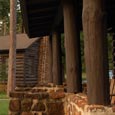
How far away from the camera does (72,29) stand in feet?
24.1

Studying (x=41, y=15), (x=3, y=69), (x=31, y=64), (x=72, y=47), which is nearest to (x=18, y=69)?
(x=31, y=64)

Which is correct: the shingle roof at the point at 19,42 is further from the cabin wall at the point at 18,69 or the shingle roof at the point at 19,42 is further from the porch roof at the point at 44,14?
the porch roof at the point at 44,14

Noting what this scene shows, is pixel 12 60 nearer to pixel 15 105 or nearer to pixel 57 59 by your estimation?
pixel 57 59

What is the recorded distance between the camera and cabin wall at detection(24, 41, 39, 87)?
26891 millimetres

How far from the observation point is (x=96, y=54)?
453cm

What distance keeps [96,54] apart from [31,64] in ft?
77.2

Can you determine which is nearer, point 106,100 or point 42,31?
point 106,100

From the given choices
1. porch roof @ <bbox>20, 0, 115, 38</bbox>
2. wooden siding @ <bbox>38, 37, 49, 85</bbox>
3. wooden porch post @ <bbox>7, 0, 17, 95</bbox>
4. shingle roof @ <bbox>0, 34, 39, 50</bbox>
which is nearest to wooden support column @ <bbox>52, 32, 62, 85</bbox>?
porch roof @ <bbox>20, 0, 115, 38</bbox>

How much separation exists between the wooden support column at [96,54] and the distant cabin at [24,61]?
21.9 metres

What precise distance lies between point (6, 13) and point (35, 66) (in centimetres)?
1858

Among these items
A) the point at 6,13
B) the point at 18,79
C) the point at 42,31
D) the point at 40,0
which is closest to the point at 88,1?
the point at 40,0

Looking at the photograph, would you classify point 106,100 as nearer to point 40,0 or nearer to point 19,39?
point 40,0

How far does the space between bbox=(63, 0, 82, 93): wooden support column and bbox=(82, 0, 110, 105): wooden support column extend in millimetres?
2669

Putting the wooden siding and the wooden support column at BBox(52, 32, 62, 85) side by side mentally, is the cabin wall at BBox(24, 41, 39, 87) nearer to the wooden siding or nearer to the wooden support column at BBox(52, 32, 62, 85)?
the wooden siding
